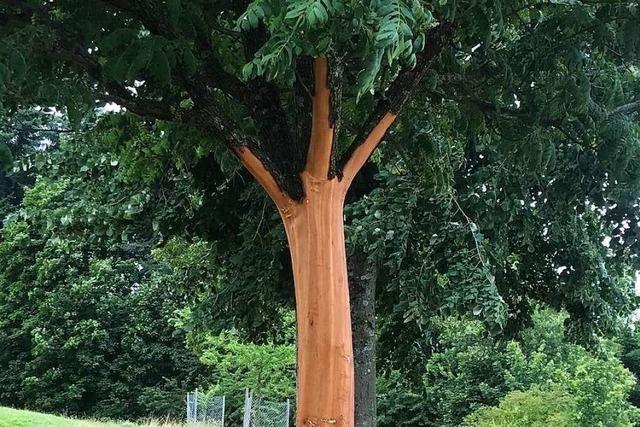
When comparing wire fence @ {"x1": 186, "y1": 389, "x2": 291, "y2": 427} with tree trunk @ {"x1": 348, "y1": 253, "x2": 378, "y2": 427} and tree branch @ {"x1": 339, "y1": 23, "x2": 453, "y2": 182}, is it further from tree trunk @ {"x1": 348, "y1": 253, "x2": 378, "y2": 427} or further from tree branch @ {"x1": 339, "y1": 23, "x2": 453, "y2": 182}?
tree branch @ {"x1": 339, "y1": 23, "x2": 453, "y2": 182}

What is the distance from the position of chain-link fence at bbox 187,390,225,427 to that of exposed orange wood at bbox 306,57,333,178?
42.9ft

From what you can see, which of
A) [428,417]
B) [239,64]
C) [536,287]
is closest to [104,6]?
[239,64]

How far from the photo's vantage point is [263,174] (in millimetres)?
4195

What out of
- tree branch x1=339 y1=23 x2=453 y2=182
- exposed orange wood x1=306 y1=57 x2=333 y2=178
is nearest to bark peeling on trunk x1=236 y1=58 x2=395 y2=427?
exposed orange wood x1=306 y1=57 x2=333 y2=178

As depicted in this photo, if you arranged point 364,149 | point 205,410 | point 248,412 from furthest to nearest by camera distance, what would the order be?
point 205,410
point 248,412
point 364,149

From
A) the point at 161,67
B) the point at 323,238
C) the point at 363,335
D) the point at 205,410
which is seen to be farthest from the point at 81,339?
the point at 161,67

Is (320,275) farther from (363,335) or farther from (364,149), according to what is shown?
(363,335)

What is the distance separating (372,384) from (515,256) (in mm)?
2496

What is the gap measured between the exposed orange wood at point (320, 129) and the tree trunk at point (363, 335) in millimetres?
2852

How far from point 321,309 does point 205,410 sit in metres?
14.8

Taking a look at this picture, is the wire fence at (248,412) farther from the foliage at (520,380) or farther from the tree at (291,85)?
the tree at (291,85)

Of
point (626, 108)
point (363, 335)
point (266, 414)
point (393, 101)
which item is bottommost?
point (363, 335)

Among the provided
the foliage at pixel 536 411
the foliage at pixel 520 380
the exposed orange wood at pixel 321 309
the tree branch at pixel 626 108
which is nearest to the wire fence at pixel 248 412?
the foliage at pixel 520 380

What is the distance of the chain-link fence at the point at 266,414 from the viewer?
16062 mm
